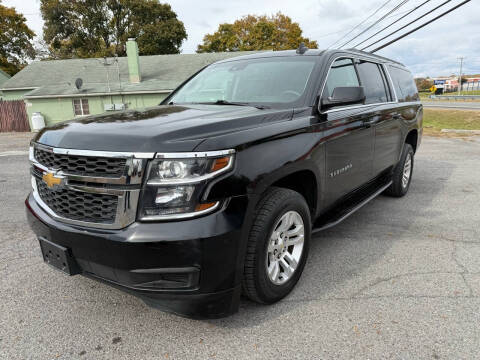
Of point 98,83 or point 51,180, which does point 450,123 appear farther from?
point 98,83

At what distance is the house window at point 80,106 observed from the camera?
24.4 m

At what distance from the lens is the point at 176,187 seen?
202 centimetres

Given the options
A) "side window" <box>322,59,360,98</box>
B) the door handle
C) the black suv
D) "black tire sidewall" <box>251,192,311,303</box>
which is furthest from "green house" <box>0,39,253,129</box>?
"black tire sidewall" <box>251,192,311,303</box>

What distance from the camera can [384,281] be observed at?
3025 millimetres

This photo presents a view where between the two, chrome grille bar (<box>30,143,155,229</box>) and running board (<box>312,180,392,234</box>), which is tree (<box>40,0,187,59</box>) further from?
chrome grille bar (<box>30,143,155,229</box>)

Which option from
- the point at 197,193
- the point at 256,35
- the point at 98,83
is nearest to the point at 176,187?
the point at 197,193

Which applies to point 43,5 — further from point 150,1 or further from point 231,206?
point 231,206

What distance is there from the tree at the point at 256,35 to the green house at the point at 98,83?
1661 cm

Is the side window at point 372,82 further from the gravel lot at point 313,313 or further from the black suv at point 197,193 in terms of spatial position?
the gravel lot at point 313,313

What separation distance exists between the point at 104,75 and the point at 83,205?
26.3 meters

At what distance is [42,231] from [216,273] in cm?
126

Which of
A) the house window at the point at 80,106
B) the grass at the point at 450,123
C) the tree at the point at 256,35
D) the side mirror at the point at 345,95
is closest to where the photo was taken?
the side mirror at the point at 345,95

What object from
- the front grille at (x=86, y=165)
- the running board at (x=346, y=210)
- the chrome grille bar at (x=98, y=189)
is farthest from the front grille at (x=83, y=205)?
the running board at (x=346, y=210)

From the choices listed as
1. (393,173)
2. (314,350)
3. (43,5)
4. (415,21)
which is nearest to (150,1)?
(43,5)
